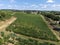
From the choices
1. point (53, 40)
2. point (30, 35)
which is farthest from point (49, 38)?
point (30, 35)

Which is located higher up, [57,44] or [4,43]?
[4,43]

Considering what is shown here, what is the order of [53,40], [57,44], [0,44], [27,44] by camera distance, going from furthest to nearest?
[53,40], [57,44], [27,44], [0,44]

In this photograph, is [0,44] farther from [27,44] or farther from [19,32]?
[19,32]

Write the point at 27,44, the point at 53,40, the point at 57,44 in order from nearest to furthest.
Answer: the point at 27,44
the point at 57,44
the point at 53,40

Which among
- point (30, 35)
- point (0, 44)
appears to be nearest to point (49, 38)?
point (30, 35)

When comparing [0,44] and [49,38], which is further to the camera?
[49,38]

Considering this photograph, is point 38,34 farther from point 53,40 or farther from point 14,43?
point 14,43

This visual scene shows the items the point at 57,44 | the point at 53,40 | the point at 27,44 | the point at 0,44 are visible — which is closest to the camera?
the point at 0,44

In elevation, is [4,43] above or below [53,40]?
above

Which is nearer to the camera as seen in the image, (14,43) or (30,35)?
(14,43)
